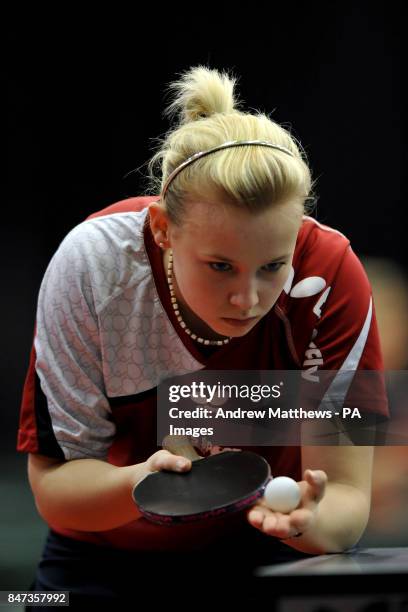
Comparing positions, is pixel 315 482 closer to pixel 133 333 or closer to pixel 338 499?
pixel 338 499

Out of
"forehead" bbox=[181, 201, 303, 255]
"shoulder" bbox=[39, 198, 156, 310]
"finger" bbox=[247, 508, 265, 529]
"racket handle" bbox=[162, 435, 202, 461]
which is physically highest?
"forehead" bbox=[181, 201, 303, 255]

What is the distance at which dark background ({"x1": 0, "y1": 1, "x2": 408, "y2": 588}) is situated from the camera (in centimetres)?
142

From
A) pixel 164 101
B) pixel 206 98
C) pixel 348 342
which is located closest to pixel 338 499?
pixel 348 342

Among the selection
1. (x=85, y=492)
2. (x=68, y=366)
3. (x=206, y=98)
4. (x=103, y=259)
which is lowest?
(x=85, y=492)

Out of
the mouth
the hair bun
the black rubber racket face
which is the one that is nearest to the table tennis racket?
the black rubber racket face

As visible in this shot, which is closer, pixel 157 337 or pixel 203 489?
pixel 203 489

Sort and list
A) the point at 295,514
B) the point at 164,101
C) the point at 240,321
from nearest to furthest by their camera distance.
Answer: the point at 295,514 < the point at 240,321 < the point at 164,101

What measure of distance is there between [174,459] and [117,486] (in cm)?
11

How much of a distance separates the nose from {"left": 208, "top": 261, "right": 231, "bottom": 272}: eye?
0.07 ft

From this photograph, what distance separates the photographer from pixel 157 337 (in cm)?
93

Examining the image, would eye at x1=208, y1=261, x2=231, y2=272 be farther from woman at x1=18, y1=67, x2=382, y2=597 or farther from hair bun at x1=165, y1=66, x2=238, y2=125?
hair bun at x1=165, y1=66, x2=238, y2=125

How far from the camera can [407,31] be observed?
143cm

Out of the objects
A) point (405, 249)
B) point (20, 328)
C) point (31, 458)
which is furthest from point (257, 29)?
point (31, 458)

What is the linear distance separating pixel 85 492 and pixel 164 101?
79 cm
